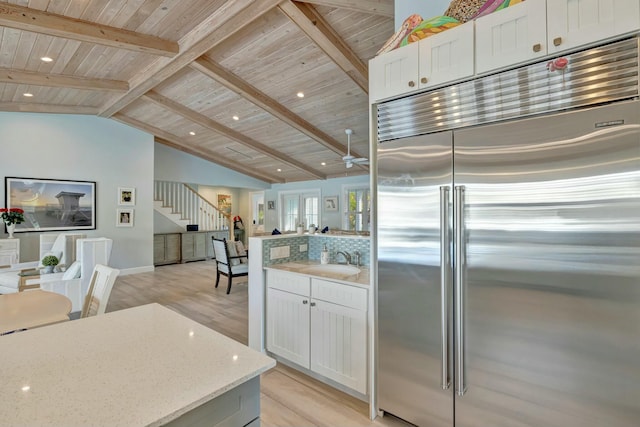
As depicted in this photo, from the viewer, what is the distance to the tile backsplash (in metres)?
2.82

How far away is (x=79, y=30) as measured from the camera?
312 cm

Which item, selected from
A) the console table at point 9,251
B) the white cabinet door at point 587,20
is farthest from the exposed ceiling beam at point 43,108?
the white cabinet door at point 587,20

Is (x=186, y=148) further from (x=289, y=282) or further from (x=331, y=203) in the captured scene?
(x=289, y=282)

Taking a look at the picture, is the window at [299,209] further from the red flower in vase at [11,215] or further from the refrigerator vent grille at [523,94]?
the refrigerator vent grille at [523,94]

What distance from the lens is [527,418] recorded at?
1.50 meters

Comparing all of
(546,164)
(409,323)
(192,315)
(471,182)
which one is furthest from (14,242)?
(546,164)

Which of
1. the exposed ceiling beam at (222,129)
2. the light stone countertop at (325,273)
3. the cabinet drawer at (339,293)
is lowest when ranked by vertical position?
the cabinet drawer at (339,293)

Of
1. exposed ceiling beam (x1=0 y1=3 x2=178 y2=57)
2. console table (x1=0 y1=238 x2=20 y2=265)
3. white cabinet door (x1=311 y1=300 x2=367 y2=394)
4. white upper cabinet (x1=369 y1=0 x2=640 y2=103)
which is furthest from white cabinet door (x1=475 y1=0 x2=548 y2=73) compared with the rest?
console table (x1=0 y1=238 x2=20 y2=265)

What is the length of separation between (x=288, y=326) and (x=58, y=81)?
460 cm

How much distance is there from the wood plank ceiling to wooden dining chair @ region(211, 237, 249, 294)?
234 centimetres

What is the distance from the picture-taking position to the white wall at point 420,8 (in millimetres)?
2152

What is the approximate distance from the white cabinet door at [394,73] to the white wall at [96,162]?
20.4 feet

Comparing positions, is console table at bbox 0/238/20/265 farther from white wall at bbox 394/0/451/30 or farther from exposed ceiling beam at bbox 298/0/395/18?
white wall at bbox 394/0/451/30

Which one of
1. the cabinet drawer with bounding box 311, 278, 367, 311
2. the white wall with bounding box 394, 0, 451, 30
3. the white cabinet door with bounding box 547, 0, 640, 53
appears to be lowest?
the cabinet drawer with bounding box 311, 278, 367, 311
